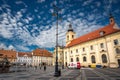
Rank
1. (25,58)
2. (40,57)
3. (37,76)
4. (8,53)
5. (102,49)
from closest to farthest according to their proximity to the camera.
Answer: (37,76) < (102,49) < (8,53) < (25,58) < (40,57)

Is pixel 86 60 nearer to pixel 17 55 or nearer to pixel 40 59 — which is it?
pixel 40 59

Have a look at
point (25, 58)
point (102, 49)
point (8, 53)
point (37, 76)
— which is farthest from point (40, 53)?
point (37, 76)

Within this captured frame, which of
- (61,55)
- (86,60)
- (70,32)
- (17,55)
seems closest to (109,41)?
(86,60)

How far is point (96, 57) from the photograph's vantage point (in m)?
41.5

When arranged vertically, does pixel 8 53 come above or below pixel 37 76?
above

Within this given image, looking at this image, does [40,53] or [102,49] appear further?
[40,53]

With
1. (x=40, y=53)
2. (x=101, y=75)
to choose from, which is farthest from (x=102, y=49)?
(x=40, y=53)

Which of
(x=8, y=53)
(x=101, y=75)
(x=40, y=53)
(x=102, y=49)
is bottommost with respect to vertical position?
(x=101, y=75)

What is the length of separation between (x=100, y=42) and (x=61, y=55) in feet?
135

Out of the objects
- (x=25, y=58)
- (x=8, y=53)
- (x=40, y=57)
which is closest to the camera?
(x=8, y=53)

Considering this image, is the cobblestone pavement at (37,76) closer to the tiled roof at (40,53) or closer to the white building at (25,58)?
the white building at (25,58)

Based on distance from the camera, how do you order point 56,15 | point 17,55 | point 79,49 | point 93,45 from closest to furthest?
1. point 56,15
2. point 93,45
3. point 79,49
4. point 17,55

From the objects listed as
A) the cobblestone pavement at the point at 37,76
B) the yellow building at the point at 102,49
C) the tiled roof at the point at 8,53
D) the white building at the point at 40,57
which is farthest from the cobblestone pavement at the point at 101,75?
the tiled roof at the point at 8,53

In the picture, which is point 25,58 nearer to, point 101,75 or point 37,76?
point 37,76
